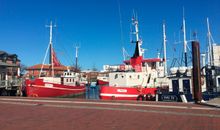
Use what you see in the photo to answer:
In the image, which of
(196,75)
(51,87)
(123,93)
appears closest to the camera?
(196,75)

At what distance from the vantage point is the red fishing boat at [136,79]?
2359 centimetres

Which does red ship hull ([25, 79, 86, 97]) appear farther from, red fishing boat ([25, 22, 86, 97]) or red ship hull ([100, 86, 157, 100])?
red ship hull ([100, 86, 157, 100])

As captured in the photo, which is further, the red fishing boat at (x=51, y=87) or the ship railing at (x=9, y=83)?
the ship railing at (x=9, y=83)

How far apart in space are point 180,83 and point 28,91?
63.8 feet

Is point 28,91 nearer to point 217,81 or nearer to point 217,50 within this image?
point 217,81

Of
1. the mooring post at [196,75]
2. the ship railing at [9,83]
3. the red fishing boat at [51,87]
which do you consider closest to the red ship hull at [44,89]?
→ the red fishing boat at [51,87]

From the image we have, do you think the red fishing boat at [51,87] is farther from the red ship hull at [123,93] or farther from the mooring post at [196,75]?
the mooring post at [196,75]

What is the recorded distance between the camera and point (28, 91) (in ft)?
108

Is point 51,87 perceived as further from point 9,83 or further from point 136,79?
point 136,79

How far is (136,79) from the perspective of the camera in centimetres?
2703

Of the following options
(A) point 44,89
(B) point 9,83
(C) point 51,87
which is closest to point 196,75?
(A) point 44,89

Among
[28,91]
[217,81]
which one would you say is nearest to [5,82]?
[28,91]

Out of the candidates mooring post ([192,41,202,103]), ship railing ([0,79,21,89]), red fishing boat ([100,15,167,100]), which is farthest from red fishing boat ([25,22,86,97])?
mooring post ([192,41,202,103])

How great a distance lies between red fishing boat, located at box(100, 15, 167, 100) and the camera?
23.6m
